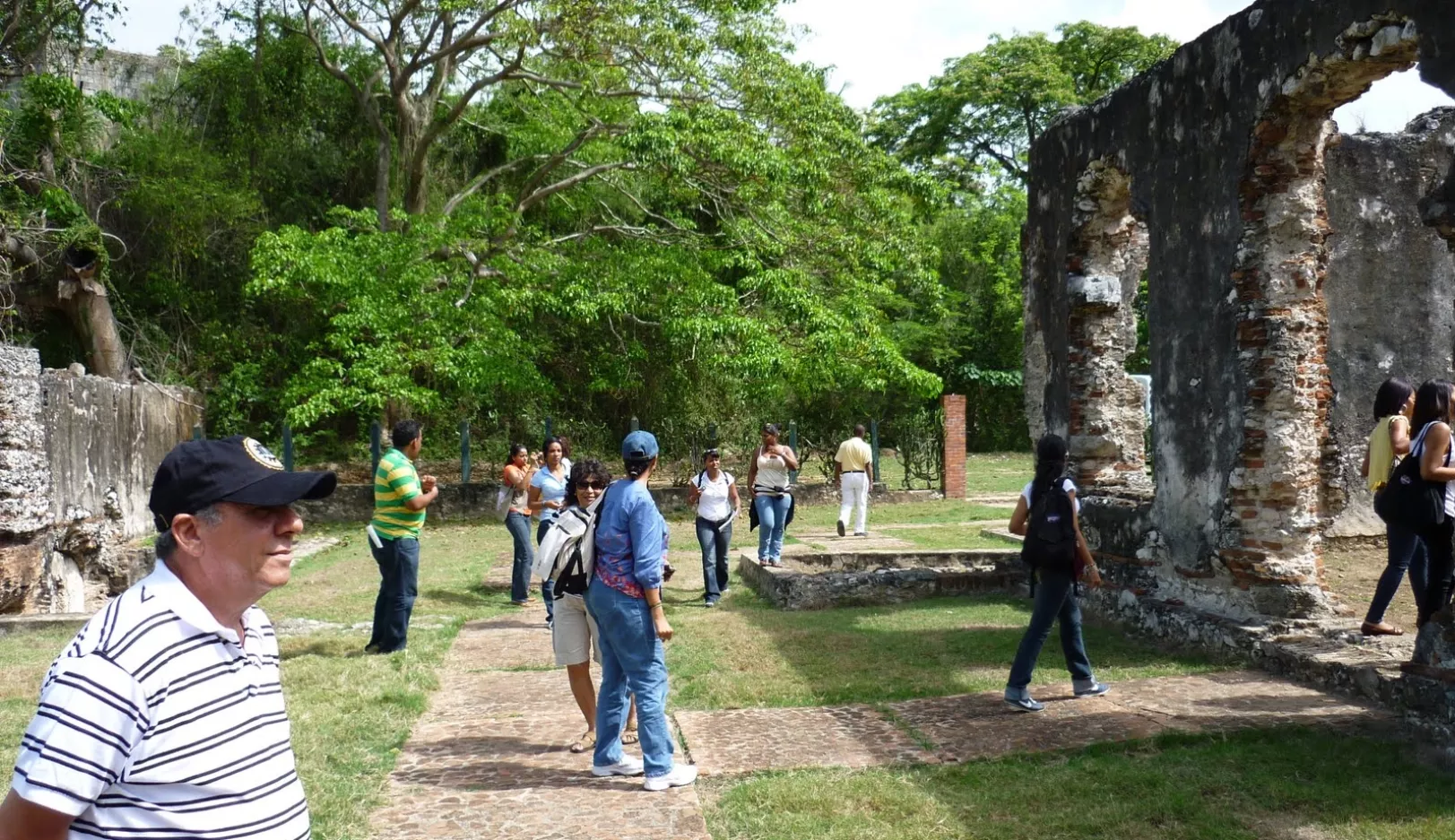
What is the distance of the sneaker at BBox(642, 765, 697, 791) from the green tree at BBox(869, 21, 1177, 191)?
28.9 m

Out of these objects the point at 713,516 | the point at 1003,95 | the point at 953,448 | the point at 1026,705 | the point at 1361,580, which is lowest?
the point at 1026,705

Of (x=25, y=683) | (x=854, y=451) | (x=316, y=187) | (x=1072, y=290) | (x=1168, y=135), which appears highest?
(x=316, y=187)

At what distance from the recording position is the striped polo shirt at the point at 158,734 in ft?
6.50

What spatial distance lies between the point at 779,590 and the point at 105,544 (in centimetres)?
812

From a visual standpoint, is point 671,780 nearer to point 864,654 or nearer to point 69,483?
point 864,654

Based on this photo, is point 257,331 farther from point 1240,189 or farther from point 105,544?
point 1240,189

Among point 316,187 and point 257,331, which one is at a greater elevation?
point 316,187

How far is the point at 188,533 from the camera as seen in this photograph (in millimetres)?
2283

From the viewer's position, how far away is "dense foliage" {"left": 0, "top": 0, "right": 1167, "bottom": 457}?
18.8 meters

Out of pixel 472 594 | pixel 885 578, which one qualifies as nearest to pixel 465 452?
pixel 472 594

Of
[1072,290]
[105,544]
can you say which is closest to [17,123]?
[105,544]

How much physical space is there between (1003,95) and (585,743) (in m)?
30.8

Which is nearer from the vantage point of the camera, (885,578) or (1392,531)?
(1392,531)

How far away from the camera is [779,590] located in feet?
35.6
